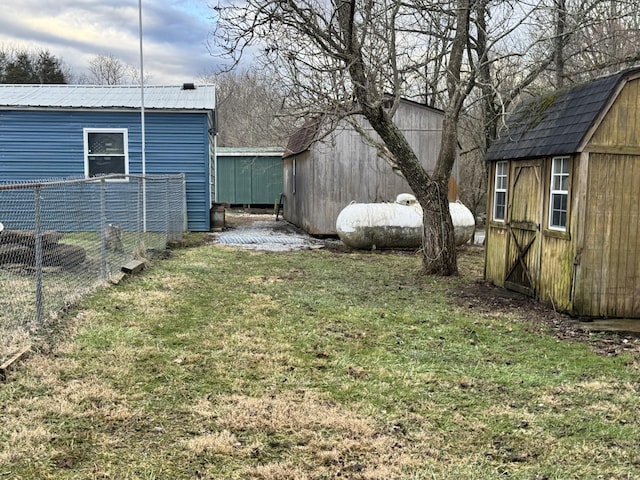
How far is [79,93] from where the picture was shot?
15547 millimetres

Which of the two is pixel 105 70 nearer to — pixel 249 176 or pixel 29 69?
pixel 29 69

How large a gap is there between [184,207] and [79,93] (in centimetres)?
483

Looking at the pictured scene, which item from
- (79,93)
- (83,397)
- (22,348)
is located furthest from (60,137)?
Answer: (83,397)

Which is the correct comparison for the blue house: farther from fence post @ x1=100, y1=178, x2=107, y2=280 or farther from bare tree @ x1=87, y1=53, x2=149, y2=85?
bare tree @ x1=87, y1=53, x2=149, y2=85

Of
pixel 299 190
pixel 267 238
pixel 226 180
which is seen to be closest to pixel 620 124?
pixel 267 238

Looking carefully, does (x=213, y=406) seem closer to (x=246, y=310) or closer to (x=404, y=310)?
(x=246, y=310)

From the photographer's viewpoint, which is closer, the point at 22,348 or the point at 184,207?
the point at 22,348

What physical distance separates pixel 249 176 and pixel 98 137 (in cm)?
1168

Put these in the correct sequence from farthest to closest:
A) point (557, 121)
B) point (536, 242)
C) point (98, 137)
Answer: point (98, 137) < point (536, 242) < point (557, 121)

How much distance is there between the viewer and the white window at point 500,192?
8.53m

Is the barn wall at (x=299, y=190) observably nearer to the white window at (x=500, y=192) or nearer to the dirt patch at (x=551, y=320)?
the white window at (x=500, y=192)

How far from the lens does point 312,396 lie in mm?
3922

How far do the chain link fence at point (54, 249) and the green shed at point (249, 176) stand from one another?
1527cm

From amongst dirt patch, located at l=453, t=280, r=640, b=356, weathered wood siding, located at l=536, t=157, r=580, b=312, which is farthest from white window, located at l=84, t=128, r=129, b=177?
weathered wood siding, located at l=536, t=157, r=580, b=312
